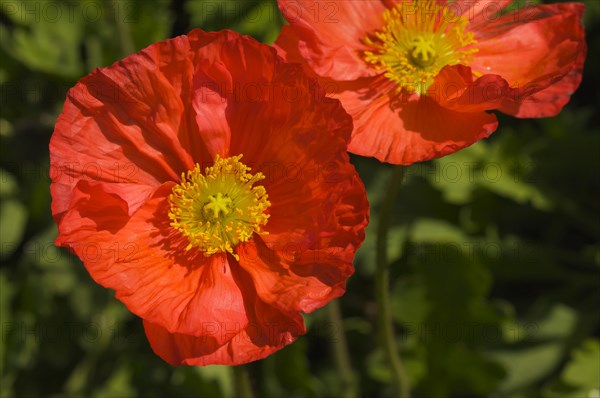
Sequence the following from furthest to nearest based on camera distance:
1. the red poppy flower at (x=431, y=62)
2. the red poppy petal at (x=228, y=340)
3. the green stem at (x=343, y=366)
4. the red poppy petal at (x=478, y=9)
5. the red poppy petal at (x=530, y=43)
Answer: the green stem at (x=343, y=366) < the red poppy petal at (x=478, y=9) < the red poppy petal at (x=530, y=43) < the red poppy flower at (x=431, y=62) < the red poppy petal at (x=228, y=340)

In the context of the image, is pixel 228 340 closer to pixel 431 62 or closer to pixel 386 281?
pixel 386 281

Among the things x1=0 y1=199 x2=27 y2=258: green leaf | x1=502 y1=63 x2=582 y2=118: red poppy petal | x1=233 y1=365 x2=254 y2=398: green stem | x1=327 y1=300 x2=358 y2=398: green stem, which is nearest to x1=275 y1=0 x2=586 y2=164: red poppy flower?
x1=502 y1=63 x2=582 y2=118: red poppy petal

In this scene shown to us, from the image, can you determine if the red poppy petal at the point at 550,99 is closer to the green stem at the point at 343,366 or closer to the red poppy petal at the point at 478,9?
the red poppy petal at the point at 478,9

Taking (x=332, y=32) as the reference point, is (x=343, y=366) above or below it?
below

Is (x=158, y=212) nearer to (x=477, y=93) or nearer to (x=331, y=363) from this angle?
(x=477, y=93)

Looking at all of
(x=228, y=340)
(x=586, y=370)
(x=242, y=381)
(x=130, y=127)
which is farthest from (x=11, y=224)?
(x=586, y=370)

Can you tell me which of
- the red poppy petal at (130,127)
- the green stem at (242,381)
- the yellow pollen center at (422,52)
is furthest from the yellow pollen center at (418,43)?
the green stem at (242,381)
